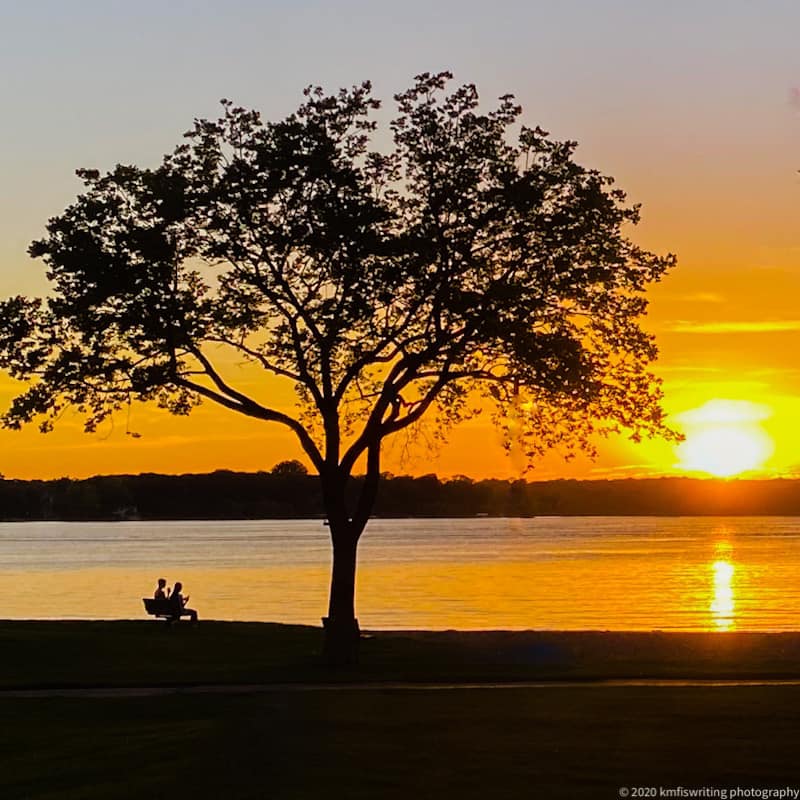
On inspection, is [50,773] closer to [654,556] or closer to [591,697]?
[591,697]

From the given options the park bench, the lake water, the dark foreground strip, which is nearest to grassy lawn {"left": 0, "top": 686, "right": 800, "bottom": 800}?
the dark foreground strip

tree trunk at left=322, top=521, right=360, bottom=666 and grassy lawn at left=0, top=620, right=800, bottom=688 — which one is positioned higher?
tree trunk at left=322, top=521, right=360, bottom=666

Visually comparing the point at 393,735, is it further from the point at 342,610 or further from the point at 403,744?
the point at 342,610

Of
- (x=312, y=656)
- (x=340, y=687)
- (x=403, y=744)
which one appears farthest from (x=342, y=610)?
(x=403, y=744)

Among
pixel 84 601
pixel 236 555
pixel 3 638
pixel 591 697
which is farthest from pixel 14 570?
pixel 591 697

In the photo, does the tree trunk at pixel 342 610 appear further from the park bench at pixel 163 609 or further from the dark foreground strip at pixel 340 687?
the park bench at pixel 163 609

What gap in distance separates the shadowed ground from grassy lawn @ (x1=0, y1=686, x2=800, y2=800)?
0.03 m

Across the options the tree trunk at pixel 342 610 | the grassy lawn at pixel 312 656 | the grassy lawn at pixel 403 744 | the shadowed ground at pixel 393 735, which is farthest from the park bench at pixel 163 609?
the grassy lawn at pixel 403 744

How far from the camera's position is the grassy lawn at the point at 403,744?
48.1 ft

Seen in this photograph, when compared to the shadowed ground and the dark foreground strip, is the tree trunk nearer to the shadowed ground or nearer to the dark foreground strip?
the shadowed ground

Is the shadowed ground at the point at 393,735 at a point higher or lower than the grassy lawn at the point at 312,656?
higher

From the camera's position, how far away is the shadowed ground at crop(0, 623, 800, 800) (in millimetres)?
14766

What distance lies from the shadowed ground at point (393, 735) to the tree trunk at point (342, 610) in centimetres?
64

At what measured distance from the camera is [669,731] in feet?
56.7
